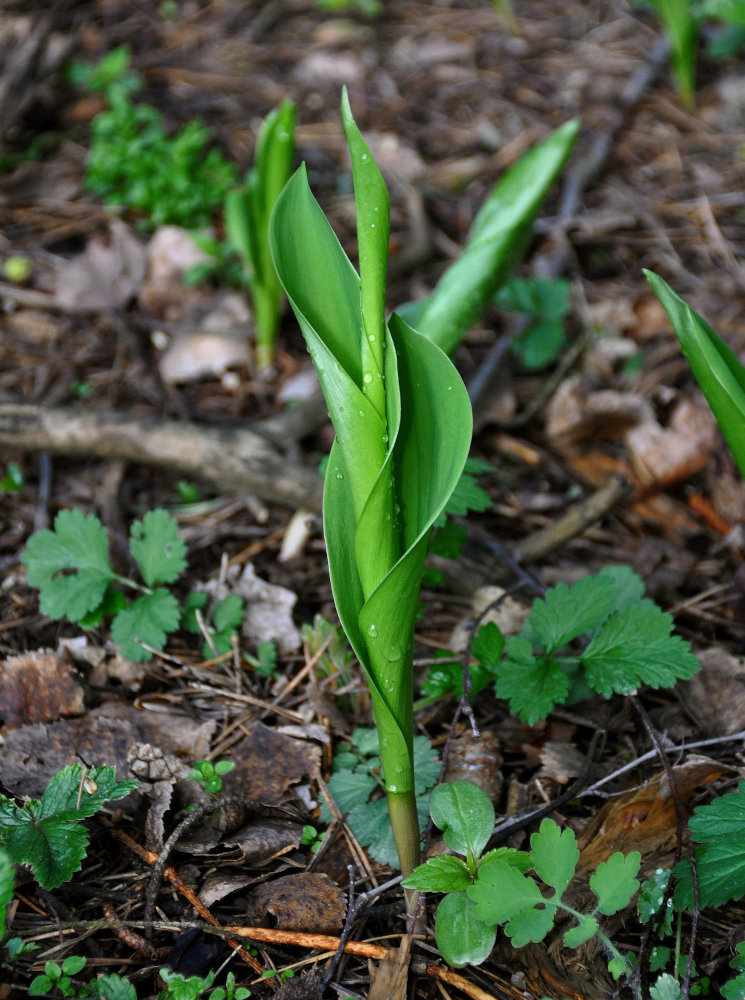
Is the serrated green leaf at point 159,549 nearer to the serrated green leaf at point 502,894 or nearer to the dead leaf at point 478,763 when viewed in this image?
the dead leaf at point 478,763

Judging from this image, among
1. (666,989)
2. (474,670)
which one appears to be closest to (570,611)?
(474,670)

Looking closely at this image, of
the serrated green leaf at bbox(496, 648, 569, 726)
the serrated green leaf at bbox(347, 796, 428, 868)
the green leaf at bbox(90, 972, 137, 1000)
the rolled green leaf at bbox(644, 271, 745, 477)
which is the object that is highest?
the rolled green leaf at bbox(644, 271, 745, 477)

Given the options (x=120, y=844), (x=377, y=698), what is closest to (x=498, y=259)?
(x=377, y=698)

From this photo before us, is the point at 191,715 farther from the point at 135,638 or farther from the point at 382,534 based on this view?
the point at 382,534

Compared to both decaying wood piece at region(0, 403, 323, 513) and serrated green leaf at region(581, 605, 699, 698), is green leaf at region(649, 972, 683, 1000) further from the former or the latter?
decaying wood piece at region(0, 403, 323, 513)

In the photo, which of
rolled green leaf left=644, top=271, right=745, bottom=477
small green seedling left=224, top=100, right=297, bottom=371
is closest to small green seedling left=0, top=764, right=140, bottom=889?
rolled green leaf left=644, top=271, right=745, bottom=477

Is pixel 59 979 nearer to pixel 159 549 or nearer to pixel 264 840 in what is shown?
pixel 264 840

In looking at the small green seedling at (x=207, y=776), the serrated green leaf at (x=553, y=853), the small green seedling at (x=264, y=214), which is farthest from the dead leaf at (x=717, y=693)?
the small green seedling at (x=264, y=214)
